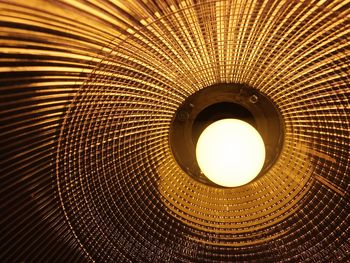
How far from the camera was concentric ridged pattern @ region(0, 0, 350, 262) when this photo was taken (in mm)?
652

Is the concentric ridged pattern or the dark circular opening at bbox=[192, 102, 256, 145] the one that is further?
the dark circular opening at bbox=[192, 102, 256, 145]

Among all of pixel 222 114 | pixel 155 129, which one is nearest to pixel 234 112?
pixel 222 114

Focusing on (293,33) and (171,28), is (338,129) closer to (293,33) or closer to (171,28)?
(293,33)

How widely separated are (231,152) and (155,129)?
0.20 m

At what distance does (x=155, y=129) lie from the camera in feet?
2.92

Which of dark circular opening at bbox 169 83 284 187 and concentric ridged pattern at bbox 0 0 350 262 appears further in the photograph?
dark circular opening at bbox 169 83 284 187

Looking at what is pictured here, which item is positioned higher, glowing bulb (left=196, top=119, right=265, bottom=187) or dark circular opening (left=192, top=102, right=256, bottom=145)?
dark circular opening (left=192, top=102, right=256, bottom=145)

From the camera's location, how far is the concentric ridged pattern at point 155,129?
65 centimetres

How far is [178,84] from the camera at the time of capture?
2.69 ft

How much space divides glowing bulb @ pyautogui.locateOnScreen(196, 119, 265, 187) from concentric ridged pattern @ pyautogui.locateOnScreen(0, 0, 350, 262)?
11 centimetres

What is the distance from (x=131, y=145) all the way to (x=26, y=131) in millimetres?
209

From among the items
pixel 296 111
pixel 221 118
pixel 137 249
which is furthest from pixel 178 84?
pixel 137 249

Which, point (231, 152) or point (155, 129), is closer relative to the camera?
point (231, 152)

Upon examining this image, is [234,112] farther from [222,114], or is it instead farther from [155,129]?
[155,129]
